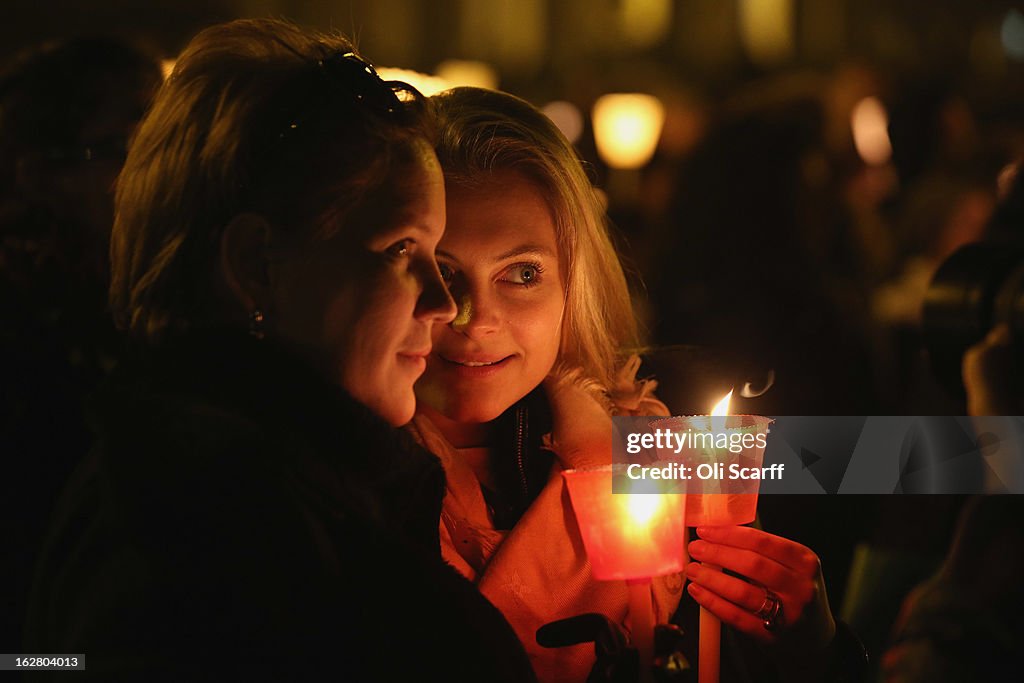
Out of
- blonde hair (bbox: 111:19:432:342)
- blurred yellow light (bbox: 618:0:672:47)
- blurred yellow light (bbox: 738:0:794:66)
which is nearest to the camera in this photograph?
blonde hair (bbox: 111:19:432:342)

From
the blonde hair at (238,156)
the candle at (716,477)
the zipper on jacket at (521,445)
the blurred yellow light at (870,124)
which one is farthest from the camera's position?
the blurred yellow light at (870,124)

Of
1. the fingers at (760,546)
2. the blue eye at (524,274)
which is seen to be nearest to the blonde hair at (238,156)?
the blue eye at (524,274)

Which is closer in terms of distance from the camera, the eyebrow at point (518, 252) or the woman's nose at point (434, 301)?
the woman's nose at point (434, 301)

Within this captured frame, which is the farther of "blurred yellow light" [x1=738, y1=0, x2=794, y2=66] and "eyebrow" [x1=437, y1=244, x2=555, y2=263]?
"blurred yellow light" [x1=738, y1=0, x2=794, y2=66]

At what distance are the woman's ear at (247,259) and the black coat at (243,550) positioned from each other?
8 cm

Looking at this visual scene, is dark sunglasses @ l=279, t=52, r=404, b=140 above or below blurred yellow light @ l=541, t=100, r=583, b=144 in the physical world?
below

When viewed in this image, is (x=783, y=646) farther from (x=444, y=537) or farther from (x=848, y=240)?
(x=848, y=240)

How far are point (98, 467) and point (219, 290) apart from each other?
1.03 feet

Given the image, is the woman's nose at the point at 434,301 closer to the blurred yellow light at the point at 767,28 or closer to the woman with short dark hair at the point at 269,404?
the woman with short dark hair at the point at 269,404

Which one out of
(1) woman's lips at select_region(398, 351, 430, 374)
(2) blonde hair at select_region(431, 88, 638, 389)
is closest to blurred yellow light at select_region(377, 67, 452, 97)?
(2) blonde hair at select_region(431, 88, 638, 389)

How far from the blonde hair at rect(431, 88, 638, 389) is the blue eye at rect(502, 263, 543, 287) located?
0.31 feet

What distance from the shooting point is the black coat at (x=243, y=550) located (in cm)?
137

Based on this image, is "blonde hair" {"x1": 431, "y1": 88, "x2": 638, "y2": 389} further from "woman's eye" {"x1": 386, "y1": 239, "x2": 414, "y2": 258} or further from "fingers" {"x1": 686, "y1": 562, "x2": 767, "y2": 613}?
"fingers" {"x1": 686, "y1": 562, "x2": 767, "y2": 613}

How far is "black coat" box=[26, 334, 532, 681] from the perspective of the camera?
1369 mm
